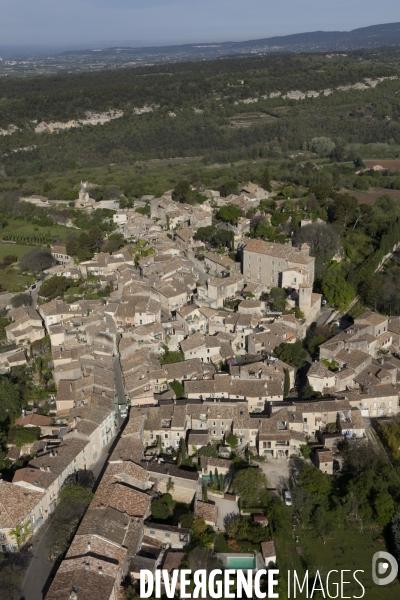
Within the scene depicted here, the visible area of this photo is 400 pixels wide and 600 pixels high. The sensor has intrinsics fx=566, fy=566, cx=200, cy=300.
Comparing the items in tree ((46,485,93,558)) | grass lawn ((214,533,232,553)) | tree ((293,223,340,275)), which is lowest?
grass lawn ((214,533,232,553))

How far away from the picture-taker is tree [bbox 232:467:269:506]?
22.1m

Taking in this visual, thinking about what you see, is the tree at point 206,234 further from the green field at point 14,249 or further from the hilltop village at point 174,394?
the green field at point 14,249

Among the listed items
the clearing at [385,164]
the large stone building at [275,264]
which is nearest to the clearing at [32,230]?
the large stone building at [275,264]

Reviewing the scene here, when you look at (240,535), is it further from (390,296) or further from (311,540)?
(390,296)

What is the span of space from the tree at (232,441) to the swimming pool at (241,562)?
5712 millimetres

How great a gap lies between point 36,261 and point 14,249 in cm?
705

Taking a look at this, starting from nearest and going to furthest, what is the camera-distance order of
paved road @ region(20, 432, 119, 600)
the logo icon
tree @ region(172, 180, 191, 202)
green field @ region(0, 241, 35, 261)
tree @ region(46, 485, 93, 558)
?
1. paved road @ region(20, 432, 119, 600)
2. tree @ region(46, 485, 93, 558)
3. the logo icon
4. green field @ region(0, 241, 35, 261)
5. tree @ region(172, 180, 191, 202)

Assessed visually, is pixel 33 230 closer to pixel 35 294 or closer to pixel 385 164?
pixel 35 294

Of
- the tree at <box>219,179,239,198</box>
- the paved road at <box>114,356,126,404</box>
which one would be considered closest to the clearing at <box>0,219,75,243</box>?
the tree at <box>219,179,239,198</box>

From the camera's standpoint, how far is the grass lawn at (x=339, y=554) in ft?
63.9

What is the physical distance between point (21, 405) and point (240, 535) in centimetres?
1270

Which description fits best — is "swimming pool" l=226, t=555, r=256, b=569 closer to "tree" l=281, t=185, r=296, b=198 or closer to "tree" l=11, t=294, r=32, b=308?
"tree" l=11, t=294, r=32, b=308

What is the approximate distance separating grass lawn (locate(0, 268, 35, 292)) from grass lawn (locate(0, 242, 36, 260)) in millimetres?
3366

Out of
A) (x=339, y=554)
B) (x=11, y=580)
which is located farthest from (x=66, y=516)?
(x=339, y=554)
